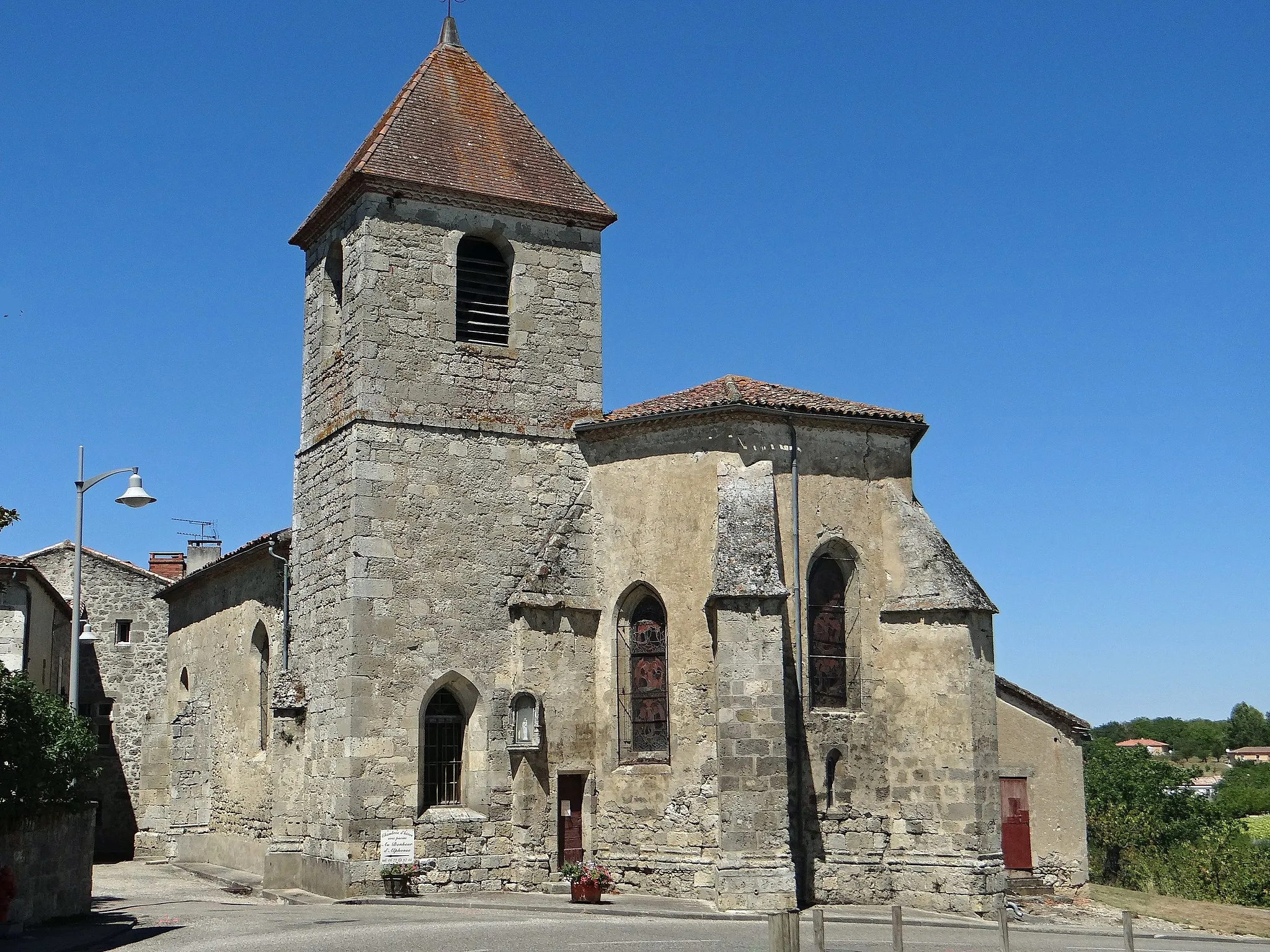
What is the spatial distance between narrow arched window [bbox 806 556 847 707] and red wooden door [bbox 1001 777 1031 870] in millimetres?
5041

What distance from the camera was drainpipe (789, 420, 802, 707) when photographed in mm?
19250

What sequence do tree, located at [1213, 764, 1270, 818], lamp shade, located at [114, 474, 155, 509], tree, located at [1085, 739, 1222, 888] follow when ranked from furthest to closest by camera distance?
tree, located at [1213, 764, 1270, 818] < tree, located at [1085, 739, 1222, 888] < lamp shade, located at [114, 474, 155, 509]

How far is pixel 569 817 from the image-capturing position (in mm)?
19828

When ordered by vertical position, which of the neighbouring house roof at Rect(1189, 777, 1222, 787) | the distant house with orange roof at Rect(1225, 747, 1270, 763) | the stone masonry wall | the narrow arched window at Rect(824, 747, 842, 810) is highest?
the stone masonry wall

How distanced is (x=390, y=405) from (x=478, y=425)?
1410mm

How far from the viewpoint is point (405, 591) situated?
64.6 feet

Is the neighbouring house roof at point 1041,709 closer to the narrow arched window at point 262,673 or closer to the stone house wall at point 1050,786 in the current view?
the stone house wall at point 1050,786

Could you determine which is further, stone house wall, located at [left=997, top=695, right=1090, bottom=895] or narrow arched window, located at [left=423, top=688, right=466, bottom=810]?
stone house wall, located at [left=997, top=695, right=1090, bottom=895]

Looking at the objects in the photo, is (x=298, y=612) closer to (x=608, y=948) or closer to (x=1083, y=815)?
(x=608, y=948)

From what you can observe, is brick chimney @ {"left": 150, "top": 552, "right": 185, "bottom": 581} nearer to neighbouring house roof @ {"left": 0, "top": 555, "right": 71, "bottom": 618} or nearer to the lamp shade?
neighbouring house roof @ {"left": 0, "top": 555, "right": 71, "bottom": 618}

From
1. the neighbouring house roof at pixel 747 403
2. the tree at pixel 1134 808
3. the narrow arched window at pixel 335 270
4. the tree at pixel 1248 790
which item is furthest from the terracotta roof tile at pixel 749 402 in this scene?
the tree at pixel 1248 790

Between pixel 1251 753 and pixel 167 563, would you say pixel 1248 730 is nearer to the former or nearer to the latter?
pixel 1251 753

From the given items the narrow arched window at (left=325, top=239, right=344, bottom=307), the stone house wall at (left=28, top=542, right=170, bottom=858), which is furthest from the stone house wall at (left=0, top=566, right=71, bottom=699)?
the narrow arched window at (left=325, top=239, right=344, bottom=307)

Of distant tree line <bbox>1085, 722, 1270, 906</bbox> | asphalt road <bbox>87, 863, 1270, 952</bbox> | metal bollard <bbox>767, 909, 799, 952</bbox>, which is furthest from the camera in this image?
distant tree line <bbox>1085, 722, 1270, 906</bbox>
